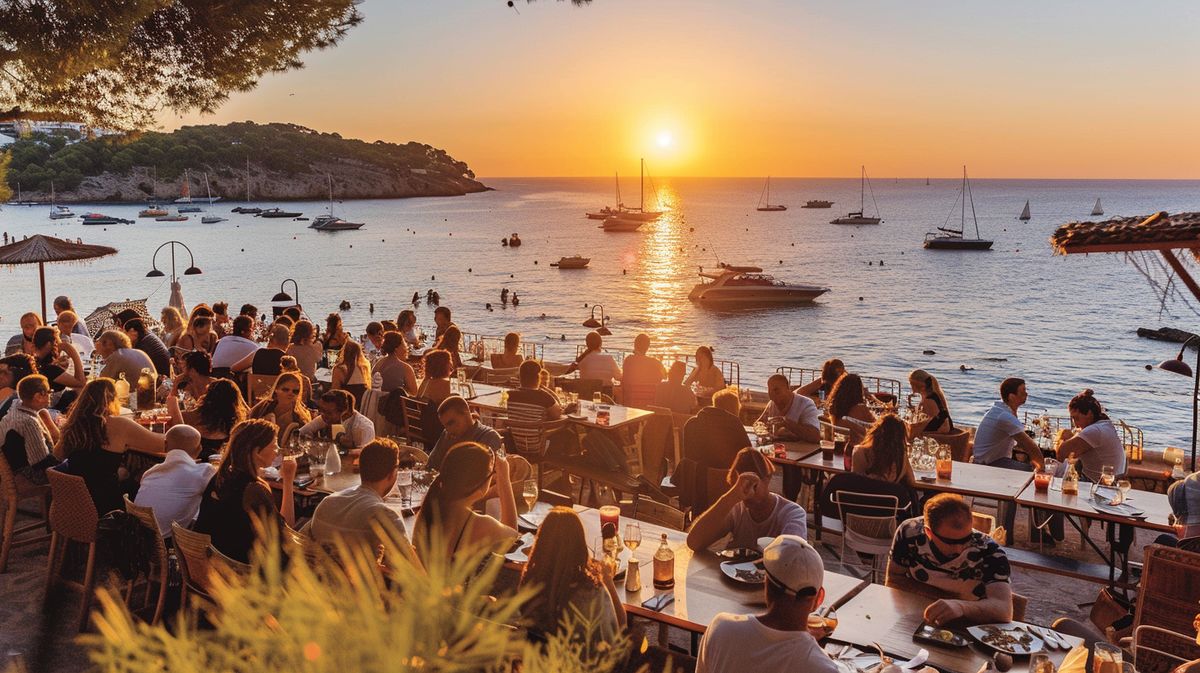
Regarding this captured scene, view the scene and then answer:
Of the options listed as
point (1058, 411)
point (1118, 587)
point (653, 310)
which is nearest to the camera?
point (1118, 587)

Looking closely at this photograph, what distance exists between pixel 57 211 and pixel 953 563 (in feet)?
462

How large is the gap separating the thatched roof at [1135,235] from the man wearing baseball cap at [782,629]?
12.0ft

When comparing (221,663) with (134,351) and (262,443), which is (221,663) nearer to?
(262,443)

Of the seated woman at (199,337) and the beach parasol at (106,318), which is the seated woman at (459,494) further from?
the beach parasol at (106,318)

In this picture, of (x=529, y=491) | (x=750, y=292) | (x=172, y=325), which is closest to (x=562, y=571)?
(x=529, y=491)

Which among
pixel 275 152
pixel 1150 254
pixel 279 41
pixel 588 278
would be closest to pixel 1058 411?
pixel 1150 254

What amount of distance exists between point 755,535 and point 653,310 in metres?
49.8

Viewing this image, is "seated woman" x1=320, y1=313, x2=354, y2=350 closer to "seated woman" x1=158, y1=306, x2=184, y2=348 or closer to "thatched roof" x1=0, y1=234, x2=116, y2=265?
"seated woman" x1=158, y1=306, x2=184, y2=348

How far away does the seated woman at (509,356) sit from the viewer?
1074 cm

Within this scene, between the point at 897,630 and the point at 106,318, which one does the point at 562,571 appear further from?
the point at 106,318

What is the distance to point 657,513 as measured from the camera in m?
8.05

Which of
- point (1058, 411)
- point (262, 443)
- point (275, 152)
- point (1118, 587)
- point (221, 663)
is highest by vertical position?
point (275, 152)

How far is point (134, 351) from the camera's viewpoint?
9.05 metres

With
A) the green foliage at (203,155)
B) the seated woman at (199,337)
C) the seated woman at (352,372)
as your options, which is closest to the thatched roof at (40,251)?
the seated woman at (199,337)
